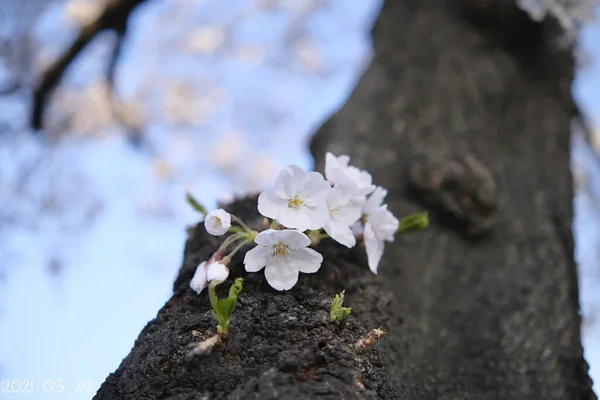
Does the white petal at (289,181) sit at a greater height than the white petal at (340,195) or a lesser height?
greater

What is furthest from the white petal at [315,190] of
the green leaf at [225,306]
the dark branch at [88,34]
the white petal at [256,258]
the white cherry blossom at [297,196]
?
the dark branch at [88,34]

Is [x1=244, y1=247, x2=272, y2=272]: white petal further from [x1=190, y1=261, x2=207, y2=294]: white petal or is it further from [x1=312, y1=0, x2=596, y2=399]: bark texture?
[x1=312, y1=0, x2=596, y2=399]: bark texture

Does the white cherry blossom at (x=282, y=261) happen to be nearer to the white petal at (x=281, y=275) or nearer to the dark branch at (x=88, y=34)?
the white petal at (x=281, y=275)

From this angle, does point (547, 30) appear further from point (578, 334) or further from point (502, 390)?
point (502, 390)

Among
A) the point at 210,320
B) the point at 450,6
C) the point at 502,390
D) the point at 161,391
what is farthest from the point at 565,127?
the point at 161,391

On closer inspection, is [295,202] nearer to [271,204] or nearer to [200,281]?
[271,204]
